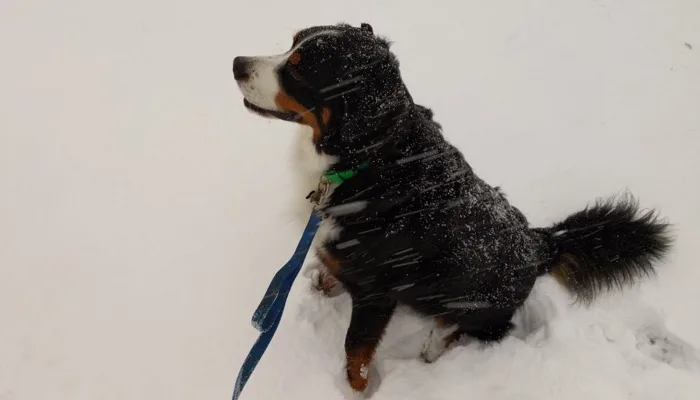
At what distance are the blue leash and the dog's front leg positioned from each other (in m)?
0.44

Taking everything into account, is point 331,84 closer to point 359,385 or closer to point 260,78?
point 260,78

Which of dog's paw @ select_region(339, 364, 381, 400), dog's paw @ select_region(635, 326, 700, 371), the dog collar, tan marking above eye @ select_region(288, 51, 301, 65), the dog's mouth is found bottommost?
dog's paw @ select_region(635, 326, 700, 371)

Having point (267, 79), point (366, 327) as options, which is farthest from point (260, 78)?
point (366, 327)

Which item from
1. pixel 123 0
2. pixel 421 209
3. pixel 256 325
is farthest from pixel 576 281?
pixel 123 0

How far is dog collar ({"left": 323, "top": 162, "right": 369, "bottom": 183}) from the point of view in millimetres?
2160

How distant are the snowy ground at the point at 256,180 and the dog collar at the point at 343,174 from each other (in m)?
0.84

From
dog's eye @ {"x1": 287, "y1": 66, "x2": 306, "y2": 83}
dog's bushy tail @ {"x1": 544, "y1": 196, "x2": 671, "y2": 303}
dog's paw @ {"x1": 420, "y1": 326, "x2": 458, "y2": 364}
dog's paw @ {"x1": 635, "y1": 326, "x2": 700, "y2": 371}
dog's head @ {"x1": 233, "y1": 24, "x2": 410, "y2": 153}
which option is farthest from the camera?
dog's paw @ {"x1": 420, "y1": 326, "x2": 458, "y2": 364}

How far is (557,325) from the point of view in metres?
2.63

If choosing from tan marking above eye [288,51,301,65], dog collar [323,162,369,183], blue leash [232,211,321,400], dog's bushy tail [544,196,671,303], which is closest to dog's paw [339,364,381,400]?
blue leash [232,211,321,400]

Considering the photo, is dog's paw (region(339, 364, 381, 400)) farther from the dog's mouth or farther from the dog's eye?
the dog's eye

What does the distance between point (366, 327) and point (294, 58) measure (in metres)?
1.35

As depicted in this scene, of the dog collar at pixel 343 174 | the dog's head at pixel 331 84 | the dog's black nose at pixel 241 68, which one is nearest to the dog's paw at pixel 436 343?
the dog collar at pixel 343 174

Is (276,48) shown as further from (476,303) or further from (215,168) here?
(476,303)

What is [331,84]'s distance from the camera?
2.13 metres
